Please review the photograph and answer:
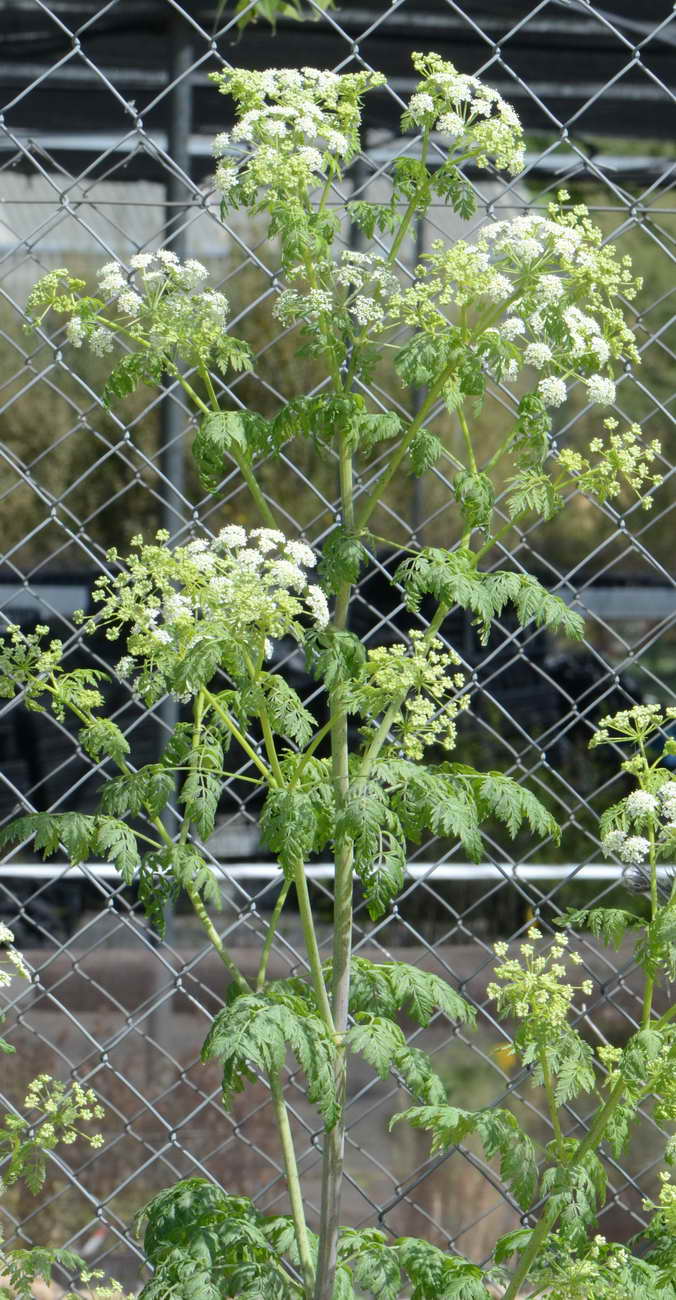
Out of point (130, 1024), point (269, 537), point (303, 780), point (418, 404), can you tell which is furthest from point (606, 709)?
point (269, 537)

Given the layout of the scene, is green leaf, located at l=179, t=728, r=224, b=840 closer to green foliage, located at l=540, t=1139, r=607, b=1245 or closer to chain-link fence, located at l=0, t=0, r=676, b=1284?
green foliage, located at l=540, t=1139, r=607, b=1245

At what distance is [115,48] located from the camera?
2934 millimetres

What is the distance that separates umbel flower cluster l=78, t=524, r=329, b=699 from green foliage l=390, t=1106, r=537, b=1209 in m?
0.64

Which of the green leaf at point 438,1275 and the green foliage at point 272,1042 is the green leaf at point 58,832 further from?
the green leaf at point 438,1275

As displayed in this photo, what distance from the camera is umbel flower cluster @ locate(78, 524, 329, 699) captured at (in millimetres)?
1430

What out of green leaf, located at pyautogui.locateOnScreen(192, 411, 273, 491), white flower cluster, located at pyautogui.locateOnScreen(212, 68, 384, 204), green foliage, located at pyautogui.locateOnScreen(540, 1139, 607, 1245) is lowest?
green foliage, located at pyautogui.locateOnScreen(540, 1139, 607, 1245)

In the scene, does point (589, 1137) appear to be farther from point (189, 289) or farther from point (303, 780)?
point (189, 289)

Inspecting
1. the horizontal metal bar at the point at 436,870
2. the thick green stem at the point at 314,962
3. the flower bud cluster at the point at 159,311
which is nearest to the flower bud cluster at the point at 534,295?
the flower bud cluster at the point at 159,311

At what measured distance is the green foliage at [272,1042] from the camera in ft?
4.86

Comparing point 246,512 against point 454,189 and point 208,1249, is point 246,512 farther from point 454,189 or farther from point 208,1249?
point 208,1249

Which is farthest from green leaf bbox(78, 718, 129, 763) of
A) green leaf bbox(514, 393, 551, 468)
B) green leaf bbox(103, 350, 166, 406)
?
green leaf bbox(514, 393, 551, 468)

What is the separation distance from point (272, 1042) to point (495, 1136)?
1.25ft

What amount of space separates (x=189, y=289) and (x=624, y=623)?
158 centimetres

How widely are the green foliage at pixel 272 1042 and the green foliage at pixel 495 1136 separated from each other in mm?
163
